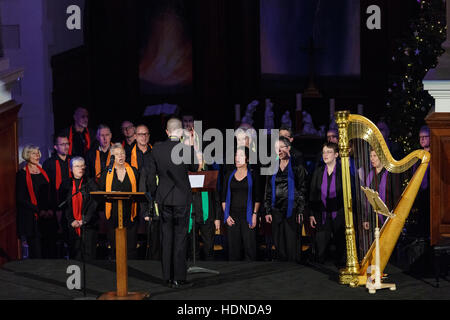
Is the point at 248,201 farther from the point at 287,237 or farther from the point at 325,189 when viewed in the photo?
the point at 325,189

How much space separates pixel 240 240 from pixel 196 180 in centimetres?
150

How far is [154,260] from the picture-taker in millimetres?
11195

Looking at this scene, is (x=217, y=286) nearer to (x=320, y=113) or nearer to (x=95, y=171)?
(x=95, y=171)

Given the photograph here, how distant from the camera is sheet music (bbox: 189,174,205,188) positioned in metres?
10.0

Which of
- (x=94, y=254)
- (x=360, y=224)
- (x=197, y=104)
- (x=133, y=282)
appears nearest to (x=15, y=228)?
(x=94, y=254)

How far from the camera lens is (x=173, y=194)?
9844 millimetres

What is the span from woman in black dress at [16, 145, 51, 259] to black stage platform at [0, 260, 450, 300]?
527mm

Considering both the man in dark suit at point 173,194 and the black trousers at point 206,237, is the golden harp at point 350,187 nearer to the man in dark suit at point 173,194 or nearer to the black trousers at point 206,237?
the man in dark suit at point 173,194

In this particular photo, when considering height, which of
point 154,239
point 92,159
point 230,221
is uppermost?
point 92,159

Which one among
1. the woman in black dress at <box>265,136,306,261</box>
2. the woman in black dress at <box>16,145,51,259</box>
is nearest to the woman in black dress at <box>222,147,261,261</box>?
the woman in black dress at <box>265,136,306,261</box>

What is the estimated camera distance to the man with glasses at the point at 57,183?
38.3 ft

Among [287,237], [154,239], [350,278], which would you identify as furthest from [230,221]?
[350,278]

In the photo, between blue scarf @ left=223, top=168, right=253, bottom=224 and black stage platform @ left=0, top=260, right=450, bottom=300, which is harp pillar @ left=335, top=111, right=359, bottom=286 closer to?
black stage platform @ left=0, top=260, right=450, bottom=300

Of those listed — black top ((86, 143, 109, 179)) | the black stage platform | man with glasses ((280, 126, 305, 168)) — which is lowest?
the black stage platform
